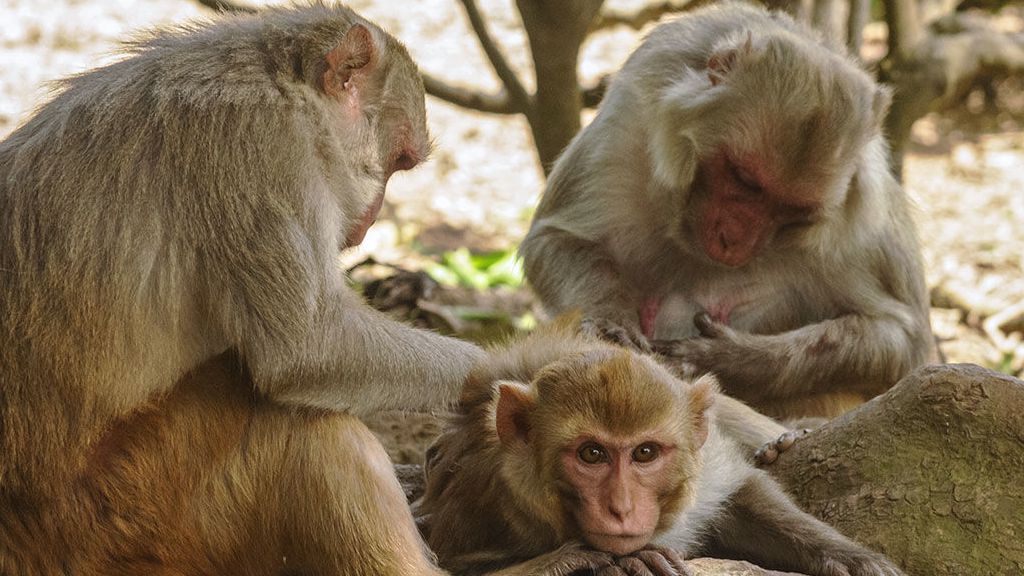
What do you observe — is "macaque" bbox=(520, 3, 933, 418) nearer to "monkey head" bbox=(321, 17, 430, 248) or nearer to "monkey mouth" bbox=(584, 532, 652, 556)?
"monkey head" bbox=(321, 17, 430, 248)

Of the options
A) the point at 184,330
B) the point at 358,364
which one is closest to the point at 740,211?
the point at 358,364

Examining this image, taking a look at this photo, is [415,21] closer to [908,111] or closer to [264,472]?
[908,111]

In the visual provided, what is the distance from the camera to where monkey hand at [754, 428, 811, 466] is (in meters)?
5.01

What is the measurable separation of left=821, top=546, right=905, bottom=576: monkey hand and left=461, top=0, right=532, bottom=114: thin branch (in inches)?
160

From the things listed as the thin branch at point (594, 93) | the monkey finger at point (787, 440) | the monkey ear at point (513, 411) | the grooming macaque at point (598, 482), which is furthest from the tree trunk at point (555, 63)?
the monkey ear at point (513, 411)

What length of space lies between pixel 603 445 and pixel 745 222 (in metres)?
1.66

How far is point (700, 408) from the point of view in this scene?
173 inches

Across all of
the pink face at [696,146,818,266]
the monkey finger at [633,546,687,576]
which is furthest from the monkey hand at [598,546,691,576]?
the pink face at [696,146,818,266]

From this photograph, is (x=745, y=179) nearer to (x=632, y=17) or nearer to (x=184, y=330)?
(x=184, y=330)

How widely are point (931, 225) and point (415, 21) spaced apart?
20.2ft

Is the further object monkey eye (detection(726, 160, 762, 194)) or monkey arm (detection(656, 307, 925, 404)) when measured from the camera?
monkey arm (detection(656, 307, 925, 404))

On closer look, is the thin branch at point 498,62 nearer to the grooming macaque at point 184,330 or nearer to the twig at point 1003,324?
the grooming macaque at point 184,330

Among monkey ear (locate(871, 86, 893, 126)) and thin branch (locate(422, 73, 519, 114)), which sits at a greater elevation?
monkey ear (locate(871, 86, 893, 126))

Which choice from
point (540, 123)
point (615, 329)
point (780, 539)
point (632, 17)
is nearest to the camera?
point (780, 539)
